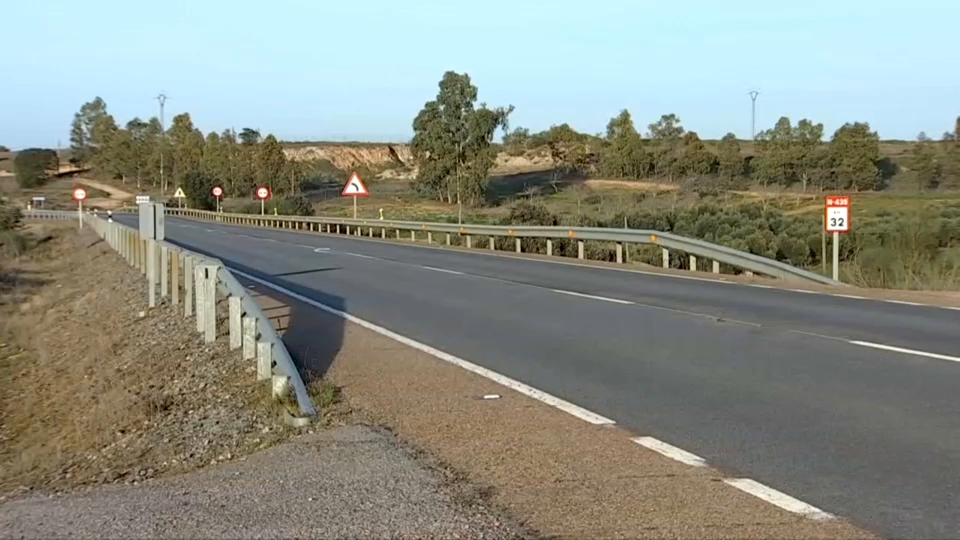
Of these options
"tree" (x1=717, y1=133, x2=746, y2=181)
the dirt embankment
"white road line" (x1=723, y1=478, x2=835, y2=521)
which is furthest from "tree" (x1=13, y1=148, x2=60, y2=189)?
"white road line" (x1=723, y1=478, x2=835, y2=521)

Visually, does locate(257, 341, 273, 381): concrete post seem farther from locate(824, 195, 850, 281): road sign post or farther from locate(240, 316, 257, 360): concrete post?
locate(824, 195, 850, 281): road sign post

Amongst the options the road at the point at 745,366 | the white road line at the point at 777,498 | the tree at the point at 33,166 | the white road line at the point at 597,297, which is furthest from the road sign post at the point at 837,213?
the tree at the point at 33,166

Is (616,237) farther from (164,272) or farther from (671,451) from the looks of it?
(671,451)

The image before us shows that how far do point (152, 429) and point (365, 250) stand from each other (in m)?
25.1

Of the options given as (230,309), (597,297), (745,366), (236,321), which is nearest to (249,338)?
(236,321)

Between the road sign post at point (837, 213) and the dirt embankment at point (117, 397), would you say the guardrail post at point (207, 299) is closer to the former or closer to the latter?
the dirt embankment at point (117, 397)

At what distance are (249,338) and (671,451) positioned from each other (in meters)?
5.48

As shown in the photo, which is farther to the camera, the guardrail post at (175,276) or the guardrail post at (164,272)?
the guardrail post at (164,272)

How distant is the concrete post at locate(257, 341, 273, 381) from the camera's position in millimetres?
9906

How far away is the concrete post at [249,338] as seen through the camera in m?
11.3

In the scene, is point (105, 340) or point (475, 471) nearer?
point (475, 471)

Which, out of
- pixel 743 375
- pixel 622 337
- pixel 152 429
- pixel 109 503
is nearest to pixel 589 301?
pixel 622 337

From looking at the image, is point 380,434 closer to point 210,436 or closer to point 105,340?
point 210,436

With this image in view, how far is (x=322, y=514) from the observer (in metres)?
5.98
